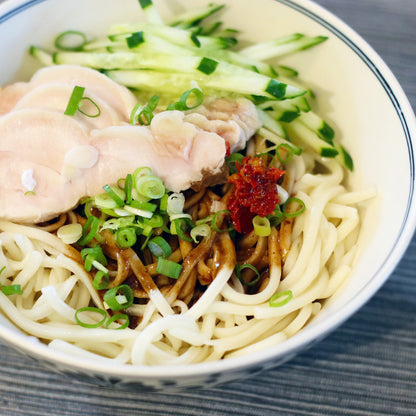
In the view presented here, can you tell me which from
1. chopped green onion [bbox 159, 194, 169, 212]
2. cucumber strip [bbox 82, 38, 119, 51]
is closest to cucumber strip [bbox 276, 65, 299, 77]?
cucumber strip [bbox 82, 38, 119, 51]

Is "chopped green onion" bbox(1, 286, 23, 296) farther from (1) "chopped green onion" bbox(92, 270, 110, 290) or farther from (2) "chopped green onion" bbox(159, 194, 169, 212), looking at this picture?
(2) "chopped green onion" bbox(159, 194, 169, 212)

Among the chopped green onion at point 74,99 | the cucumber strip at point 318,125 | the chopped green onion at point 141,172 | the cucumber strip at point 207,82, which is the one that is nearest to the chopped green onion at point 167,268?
the chopped green onion at point 141,172

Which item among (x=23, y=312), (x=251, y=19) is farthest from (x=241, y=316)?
(x=251, y=19)

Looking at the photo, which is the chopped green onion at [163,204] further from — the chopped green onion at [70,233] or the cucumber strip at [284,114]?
the cucumber strip at [284,114]

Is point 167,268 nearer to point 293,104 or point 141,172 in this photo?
point 141,172

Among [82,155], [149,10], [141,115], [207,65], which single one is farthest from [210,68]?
[82,155]
